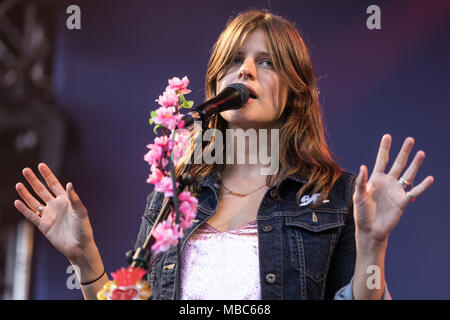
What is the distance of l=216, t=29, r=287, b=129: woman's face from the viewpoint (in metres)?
1.68

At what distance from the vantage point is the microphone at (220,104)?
1335 mm

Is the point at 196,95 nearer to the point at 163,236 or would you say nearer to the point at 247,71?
the point at 247,71

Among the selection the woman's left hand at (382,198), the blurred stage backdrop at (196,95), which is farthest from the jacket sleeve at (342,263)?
the blurred stage backdrop at (196,95)

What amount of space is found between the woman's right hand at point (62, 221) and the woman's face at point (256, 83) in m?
0.51

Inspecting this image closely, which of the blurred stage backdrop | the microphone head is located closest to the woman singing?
the microphone head

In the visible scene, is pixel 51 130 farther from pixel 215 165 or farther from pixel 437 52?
pixel 437 52

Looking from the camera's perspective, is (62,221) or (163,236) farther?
(62,221)

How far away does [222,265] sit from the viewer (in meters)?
1.57

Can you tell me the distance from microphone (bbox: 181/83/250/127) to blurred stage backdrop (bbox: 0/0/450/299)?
1208 millimetres

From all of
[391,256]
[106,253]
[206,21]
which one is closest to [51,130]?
[106,253]

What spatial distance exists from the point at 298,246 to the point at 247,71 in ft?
1.65

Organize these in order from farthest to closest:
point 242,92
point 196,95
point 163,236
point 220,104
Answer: point 196,95 < point 242,92 < point 220,104 < point 163,236

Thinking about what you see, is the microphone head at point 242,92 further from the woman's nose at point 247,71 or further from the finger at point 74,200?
the finger at point 74,200

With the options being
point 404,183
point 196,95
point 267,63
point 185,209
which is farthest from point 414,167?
point 196,95
